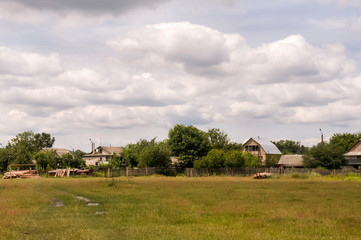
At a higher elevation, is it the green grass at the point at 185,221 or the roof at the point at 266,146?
the roof at the point at 266,146

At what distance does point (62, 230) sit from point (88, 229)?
1.02 meters

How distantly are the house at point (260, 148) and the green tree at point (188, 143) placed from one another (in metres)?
24.6

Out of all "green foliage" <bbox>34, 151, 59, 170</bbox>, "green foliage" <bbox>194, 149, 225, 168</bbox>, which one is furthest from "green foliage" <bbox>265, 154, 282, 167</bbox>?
"green foliage" <bbox>34, 151, 59, 170</bbox>

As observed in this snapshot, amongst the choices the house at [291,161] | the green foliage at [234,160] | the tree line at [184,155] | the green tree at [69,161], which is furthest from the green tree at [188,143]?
the house at [291,161]

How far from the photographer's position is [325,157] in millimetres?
90250

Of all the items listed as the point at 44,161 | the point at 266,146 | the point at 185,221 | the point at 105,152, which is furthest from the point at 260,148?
the point at 185,221

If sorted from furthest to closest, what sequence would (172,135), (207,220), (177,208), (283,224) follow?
(172,135)
(177,208)
(207,220)
(283,224)

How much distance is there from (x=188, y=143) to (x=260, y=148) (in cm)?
3115

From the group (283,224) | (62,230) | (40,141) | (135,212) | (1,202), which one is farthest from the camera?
(40,141)

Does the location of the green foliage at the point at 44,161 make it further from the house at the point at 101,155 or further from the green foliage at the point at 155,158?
the house at the point at 101,155

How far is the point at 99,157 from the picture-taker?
145 metres

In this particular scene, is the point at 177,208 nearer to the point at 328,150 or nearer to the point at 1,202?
the point at 1,202

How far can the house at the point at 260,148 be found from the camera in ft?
408

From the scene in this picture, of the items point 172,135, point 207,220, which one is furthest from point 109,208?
point 172,135
